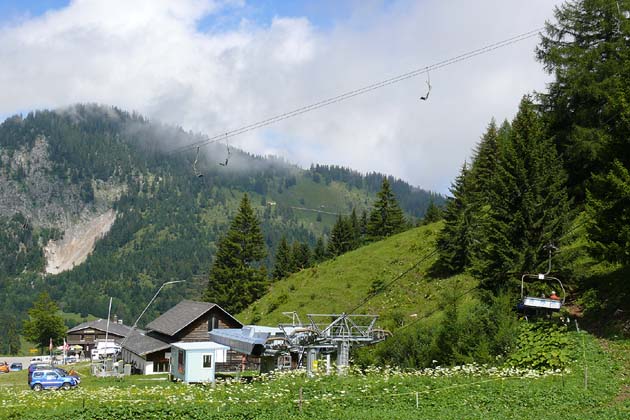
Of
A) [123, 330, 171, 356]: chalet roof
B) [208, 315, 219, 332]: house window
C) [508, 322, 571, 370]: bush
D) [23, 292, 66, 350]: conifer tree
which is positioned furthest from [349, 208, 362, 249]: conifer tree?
[508, 322, 571, 370]: bush

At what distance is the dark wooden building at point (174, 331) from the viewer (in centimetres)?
6309

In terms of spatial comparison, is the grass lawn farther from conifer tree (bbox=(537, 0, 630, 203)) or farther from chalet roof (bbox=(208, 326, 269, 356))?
conifer tree (bbox=(537, 0, 630, 203))

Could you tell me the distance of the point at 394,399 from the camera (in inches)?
832

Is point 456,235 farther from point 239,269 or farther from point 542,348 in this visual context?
point 239,269

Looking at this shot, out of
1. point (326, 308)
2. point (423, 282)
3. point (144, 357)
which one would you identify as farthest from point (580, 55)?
point (144, 357)

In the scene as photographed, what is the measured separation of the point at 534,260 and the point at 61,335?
348ft

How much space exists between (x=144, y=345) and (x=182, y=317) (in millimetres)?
5022

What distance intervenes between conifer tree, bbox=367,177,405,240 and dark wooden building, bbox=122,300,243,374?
3494 cm

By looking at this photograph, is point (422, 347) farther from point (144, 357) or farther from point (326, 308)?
point (144, 357)

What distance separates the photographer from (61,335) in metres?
116

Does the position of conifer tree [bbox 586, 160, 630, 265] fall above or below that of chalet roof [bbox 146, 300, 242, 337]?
above

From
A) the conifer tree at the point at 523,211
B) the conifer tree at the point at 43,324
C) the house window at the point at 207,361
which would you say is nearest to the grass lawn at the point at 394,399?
the conifer tree at the point at 523,211

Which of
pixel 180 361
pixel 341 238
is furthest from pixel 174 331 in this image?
pixel 341 238

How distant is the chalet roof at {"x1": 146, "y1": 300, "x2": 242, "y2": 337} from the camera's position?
A: 64.3 m
